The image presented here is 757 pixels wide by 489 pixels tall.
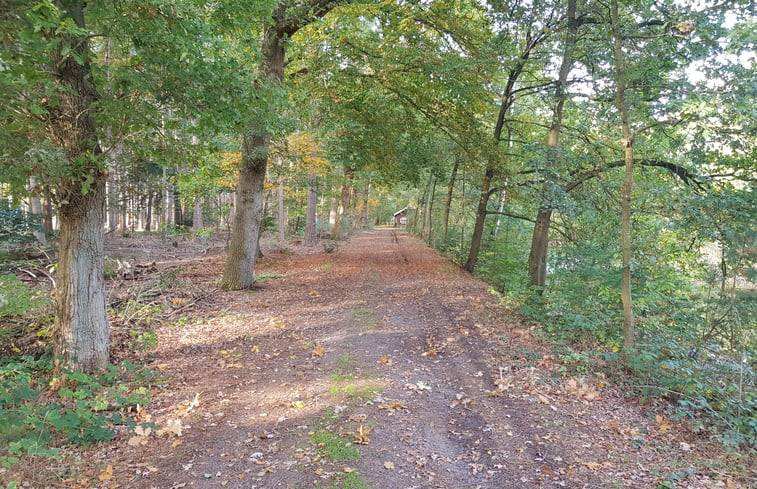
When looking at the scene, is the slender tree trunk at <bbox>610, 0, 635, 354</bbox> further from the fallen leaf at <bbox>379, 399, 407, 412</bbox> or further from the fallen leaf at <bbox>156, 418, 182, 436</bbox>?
the fallen leaf at <bbox>156, 418, 182, 436</bbox>

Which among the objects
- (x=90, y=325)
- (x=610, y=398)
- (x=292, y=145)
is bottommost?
(x=610, y=398)

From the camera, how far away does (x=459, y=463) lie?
4031 millimetres

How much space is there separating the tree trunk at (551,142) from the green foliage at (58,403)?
7.98m

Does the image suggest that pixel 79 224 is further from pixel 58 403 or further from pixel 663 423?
pixel 663 423

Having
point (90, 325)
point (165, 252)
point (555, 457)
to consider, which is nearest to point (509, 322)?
point (555, 457)

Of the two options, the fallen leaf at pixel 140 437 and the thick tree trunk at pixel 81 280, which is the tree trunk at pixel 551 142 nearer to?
the fallen leaf at pixel 140 437

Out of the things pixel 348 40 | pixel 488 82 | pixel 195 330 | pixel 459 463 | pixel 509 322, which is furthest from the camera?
pixel 488 82

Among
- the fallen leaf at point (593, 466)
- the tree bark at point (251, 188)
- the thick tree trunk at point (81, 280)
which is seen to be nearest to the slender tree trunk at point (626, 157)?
the fallen leaf at point (593, 466)

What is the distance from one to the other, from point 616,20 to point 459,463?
7.04m

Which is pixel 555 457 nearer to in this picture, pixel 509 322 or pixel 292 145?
pixel 509 322

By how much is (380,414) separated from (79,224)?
15.2ft

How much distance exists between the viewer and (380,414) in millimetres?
Result: 4809

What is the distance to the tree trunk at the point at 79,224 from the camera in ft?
16.4

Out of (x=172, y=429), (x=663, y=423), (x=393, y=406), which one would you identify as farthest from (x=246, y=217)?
(x=663, y=423)
